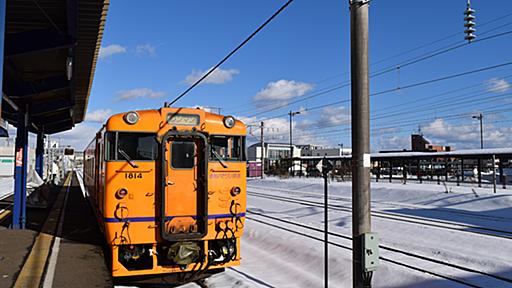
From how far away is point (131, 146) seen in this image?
7781 millimetres

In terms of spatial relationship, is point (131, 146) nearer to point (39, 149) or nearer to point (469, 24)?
point (469, 24)

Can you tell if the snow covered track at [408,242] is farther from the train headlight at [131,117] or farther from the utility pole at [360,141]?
the train headlight at [131,117]

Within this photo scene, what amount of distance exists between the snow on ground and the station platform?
193 cm

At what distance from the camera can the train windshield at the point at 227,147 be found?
328 inches

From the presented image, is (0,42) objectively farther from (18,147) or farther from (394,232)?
(394,232)

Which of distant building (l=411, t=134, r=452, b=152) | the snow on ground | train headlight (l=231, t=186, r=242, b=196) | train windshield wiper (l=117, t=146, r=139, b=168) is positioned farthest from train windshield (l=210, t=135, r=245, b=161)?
distant building (l=411, t=134, r=452, b=152)

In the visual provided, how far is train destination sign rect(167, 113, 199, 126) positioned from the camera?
26.2 feet

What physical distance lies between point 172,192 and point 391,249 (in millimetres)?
6318

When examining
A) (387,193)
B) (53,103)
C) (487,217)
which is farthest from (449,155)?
(53,103)

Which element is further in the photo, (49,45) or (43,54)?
(43,54)

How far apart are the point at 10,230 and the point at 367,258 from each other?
Answer: 11.2m

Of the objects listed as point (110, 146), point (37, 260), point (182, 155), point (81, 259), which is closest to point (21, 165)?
point (37, 260)

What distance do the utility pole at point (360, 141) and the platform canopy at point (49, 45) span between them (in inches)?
180

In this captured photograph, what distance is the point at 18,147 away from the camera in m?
13.8
